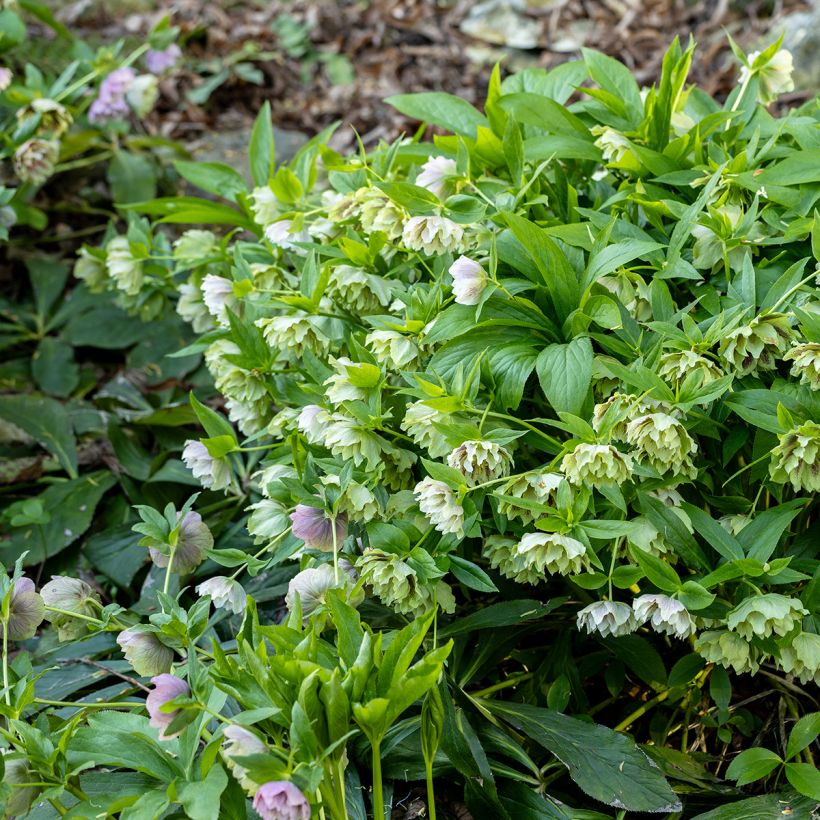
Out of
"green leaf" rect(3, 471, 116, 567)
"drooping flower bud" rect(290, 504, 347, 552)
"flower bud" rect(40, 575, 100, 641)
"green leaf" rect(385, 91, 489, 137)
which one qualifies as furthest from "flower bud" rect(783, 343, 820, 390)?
"green leaf" rect(3, 471, 116, 567)

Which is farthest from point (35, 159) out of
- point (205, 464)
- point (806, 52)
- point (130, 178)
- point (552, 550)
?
point (806, 52)

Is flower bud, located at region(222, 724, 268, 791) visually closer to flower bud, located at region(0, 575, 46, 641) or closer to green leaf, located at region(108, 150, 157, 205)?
flower bud, located at region(0, 575, 46, 641)

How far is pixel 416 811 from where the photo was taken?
50.7 inches

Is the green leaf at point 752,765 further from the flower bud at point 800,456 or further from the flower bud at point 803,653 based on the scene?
the flower bud at point 800,456

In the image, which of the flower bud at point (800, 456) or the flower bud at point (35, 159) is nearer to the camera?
the flower bud at point (800, 456)

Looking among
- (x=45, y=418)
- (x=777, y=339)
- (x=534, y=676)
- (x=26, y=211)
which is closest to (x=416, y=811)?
(x=534, y=676)

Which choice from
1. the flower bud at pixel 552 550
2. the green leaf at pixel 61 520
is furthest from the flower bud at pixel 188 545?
the green leaf at pixel 61 520

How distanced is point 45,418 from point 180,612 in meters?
1.08

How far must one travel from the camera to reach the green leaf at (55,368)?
2309 mm

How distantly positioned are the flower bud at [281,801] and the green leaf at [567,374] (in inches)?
21.7

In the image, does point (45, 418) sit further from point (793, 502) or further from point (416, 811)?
point (793, 502)

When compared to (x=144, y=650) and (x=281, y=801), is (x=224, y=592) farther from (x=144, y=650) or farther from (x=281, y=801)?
(x=281, y=801)

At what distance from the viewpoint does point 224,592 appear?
128 cm

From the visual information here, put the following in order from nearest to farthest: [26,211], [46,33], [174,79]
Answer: [26,211]
[46,33]
[174,79]
